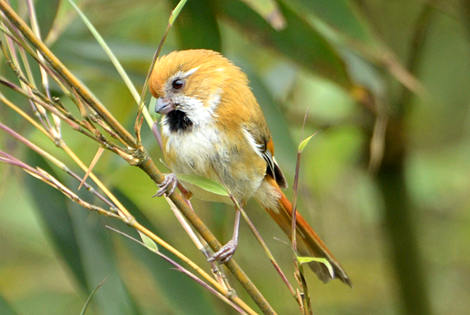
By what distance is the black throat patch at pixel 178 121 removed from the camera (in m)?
1.78

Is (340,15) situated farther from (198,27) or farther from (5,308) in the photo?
(5,308)

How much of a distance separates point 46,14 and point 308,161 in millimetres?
1510

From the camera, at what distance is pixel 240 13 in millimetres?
2186

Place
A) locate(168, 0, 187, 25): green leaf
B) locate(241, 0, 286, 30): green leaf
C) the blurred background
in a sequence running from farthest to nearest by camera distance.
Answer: the blurred background
locate(241, 0, 286, 30): green leaf
locate(168, 0, 187, 25): green leaf

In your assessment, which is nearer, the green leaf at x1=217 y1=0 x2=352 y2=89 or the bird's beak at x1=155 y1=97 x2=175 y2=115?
the bird's beak at x1=155 y1=97 x2=175 y2=115

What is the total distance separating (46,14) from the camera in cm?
192

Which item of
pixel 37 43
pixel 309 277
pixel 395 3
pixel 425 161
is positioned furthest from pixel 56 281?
pixel 37 43

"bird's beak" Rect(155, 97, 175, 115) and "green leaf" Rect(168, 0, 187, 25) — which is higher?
"green leaf" Rect(168, 0, 187, 25)

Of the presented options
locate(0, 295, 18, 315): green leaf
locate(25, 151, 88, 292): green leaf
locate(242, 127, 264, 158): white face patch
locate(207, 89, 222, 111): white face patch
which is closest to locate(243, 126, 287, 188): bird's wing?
locate(242, 127, 264, 158): white face patch

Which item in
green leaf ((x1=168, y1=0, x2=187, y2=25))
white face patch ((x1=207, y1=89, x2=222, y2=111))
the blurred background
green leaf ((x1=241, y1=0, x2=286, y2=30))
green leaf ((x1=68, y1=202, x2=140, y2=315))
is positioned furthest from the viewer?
the blurred background

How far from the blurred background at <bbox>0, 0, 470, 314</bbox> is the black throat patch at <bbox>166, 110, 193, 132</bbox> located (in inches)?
11.1

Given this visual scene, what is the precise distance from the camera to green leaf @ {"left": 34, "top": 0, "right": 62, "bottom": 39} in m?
1.90

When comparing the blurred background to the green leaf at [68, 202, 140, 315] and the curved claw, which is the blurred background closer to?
the green leaf at [68, 202, 140, 315]

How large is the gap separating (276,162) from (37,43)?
111 centimetres
